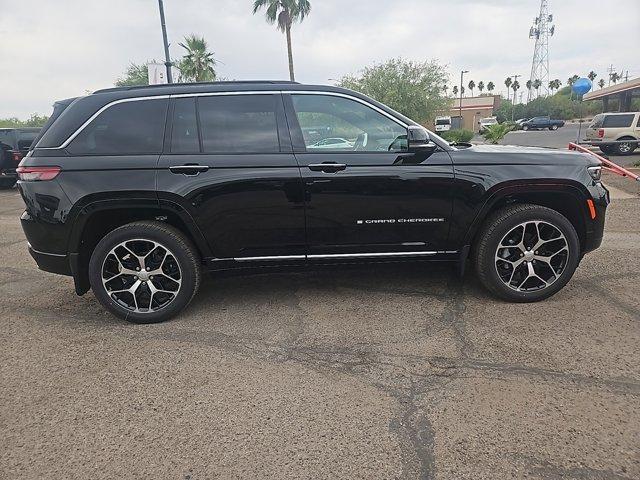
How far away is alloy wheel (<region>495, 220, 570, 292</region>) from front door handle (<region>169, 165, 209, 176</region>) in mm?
2504

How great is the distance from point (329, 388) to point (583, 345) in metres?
1.82

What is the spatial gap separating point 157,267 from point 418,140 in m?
2.32

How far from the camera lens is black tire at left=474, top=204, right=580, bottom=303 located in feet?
12.0

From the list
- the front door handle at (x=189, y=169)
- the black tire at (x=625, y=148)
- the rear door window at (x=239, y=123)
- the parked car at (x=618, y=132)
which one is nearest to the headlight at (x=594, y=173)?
the rear door window at (x=239, y=123)

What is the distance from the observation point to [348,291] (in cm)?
421

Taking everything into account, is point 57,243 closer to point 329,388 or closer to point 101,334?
point 101,334

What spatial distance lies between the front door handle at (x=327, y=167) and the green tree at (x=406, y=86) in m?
29.8

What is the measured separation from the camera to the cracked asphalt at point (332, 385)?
2131 millimetres

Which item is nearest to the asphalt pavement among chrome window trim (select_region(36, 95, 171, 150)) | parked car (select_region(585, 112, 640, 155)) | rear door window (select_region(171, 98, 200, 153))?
parked car (select_region(585, 112, 640, 155))

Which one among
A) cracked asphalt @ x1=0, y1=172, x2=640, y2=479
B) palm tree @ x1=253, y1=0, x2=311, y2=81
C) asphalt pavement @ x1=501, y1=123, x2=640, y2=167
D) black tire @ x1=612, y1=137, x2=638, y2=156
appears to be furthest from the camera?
palm tree @ x1=253, y1=0, x2=311, y2=81

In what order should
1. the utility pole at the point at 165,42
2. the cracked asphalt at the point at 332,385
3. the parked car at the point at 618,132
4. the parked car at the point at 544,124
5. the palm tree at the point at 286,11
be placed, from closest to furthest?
the cracked asphalt at the point at 332,385, the utility pole at the point at 165,42, the parked car at the point at 618,132, the palm tree at the point at 286,11, the parked car at the point at 544,124

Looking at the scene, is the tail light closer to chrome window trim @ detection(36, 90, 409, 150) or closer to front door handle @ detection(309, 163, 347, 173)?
chrome window trim @ detection(36, 90, 409, 150)

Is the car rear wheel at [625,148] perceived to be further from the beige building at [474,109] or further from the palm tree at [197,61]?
the beige building at [474,109]

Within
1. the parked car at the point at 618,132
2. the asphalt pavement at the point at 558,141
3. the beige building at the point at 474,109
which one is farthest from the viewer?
the beige building at the point at 474,109
